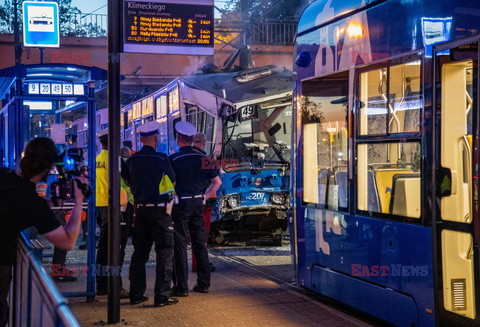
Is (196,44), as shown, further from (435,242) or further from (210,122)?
(210,122)

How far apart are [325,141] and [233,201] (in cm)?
552

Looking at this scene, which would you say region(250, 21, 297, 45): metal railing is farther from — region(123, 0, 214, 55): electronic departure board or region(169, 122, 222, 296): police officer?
region(169, 122, 222, 296): police officer

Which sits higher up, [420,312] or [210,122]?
[210,122]

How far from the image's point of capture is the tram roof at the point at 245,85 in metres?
13.7

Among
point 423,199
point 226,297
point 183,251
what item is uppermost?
point 423,199

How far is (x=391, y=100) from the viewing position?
6.41 m

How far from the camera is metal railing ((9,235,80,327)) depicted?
3.08 metres

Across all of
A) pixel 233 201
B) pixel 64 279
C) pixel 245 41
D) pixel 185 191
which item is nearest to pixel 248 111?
pixel 233 201

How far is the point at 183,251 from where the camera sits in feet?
28.2

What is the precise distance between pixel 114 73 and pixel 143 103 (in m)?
11.9

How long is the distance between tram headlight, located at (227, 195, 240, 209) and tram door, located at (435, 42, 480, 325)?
7637 millimetres

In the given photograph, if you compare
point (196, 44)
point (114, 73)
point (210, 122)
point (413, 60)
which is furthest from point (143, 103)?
point (413, 60)

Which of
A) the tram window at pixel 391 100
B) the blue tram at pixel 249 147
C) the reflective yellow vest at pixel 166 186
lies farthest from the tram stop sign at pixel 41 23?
the tram window at pixel 391 100

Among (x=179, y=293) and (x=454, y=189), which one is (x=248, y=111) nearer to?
(x=179, y=293)
